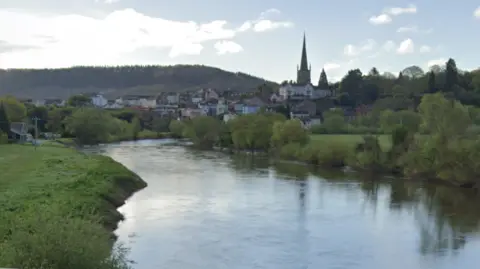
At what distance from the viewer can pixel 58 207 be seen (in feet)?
54.9

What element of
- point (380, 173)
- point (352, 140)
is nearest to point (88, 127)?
point (352, 140)

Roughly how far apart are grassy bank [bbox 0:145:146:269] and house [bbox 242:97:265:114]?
2189 inches

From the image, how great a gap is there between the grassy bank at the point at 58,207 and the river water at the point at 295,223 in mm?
1219

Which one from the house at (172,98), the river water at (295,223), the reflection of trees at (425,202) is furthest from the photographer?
the house at (172,98)

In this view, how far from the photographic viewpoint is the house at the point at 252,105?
9238 cm

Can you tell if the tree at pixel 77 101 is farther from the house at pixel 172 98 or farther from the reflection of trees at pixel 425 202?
the reflection of trees at pixel 425 202

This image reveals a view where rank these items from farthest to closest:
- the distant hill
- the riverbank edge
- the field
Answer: the distant hill
the field
the riverbank edge

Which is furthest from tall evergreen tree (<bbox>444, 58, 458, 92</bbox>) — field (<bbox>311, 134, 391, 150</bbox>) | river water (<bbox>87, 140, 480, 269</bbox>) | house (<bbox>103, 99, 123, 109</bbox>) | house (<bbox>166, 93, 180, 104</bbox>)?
house (<bbox>166, 93, 180, 104</bbox>)

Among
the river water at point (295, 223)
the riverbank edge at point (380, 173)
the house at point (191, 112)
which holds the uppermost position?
the house at point (191, 112)

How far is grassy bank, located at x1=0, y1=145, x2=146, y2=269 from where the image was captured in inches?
368

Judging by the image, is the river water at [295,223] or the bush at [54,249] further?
the river water at [295,223]

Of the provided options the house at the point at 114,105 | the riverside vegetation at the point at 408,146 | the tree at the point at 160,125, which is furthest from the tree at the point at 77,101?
the riverside vegetation at the point at 408,146

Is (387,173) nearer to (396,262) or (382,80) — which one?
(396,262)

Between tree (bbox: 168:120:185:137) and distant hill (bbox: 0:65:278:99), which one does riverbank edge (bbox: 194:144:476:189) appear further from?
distant hill (bbox: 0:65:278:99)
